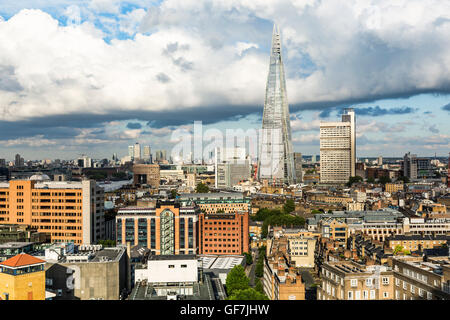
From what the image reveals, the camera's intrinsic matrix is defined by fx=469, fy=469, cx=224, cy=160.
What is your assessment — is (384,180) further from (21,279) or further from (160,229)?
(21,279)

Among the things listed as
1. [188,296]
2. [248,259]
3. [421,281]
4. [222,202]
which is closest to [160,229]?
[248,259]

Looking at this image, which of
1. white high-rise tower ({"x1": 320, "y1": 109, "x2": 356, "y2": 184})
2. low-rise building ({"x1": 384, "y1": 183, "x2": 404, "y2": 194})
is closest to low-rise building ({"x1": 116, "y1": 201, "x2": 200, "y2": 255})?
low-rise building ({"x1": 384, "y1": 183, "x2": 404, "y2": 194})

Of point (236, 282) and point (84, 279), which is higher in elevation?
point (84, 279)

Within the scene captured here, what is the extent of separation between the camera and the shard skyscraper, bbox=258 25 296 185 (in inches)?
1220

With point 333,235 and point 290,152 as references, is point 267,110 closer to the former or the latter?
point 290,152

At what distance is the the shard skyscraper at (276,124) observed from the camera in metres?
31.0

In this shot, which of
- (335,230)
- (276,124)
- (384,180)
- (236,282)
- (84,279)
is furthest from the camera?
(384,180)

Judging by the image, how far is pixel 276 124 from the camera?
31125mm

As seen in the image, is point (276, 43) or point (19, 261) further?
point (276, 43)

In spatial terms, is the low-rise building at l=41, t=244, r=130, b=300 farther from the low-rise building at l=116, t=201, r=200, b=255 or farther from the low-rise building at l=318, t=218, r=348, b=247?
the low-rise building at l=318, t=218, r=348, b=247

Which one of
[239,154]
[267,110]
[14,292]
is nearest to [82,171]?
[239,154]

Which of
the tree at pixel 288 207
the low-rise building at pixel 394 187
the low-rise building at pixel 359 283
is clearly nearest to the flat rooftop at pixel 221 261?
the low-rise building at pixel 359 283
